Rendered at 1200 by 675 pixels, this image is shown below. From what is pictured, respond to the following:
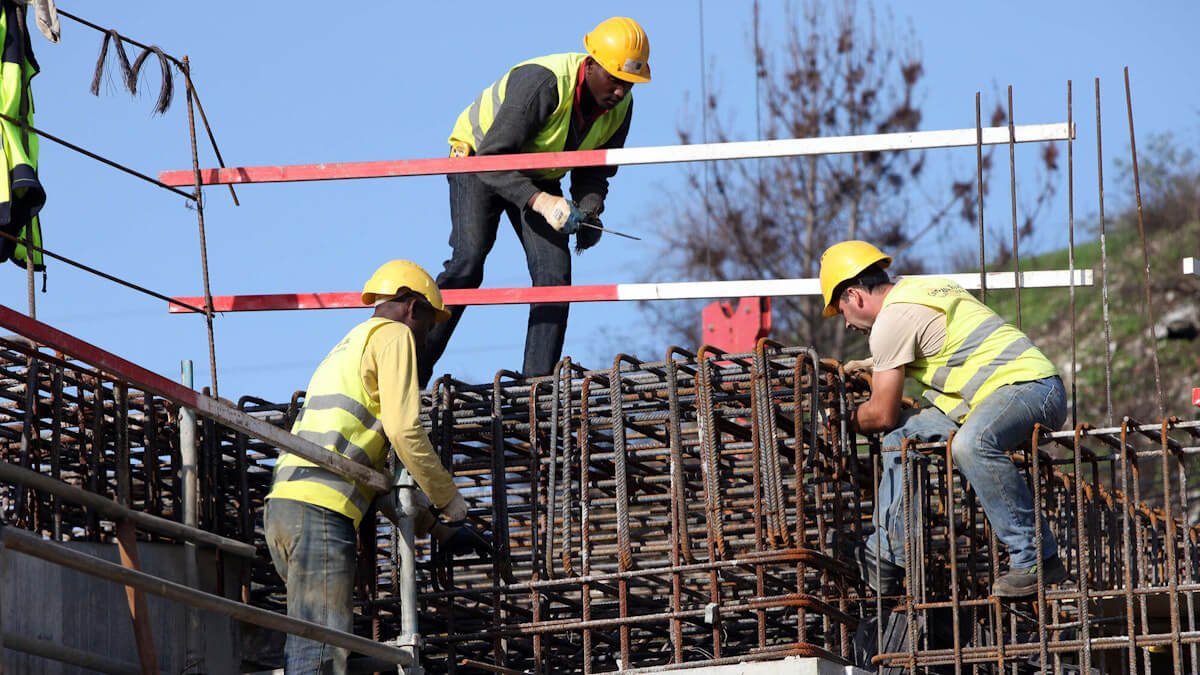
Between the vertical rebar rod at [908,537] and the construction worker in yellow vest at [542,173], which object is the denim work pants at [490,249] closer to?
the construction worker in yellow vest at [542,173]

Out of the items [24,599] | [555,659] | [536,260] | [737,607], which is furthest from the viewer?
[536,260]

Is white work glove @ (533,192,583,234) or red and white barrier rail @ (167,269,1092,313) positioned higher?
white work glove @ (533,192,583,234)

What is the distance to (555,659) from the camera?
10.1 meters

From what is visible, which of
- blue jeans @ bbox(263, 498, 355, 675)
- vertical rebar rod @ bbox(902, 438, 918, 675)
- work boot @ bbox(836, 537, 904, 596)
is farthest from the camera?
work boot @ bbox(836, 537, 904, 596)

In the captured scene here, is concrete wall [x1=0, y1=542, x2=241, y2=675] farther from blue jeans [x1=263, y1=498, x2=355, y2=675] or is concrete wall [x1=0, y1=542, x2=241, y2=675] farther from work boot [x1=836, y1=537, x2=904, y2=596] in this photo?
work boot [x1=836, y1=537, x2=904, y2=596]

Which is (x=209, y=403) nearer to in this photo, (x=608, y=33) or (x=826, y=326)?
(x=608, y=33)

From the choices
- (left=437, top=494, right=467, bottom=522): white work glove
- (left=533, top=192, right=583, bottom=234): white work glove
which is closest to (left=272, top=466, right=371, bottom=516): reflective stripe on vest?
(left=437, top=494, right=467, bottom=522): white work glove

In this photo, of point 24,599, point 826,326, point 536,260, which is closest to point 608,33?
point 536,260

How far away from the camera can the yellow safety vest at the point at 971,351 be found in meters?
8.88

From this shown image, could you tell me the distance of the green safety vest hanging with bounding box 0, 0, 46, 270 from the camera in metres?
9.50

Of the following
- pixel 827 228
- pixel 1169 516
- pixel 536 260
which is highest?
pixel 827 228

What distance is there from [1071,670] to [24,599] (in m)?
5.09

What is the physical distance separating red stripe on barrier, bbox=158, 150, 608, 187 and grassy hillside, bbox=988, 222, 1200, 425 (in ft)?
59.5

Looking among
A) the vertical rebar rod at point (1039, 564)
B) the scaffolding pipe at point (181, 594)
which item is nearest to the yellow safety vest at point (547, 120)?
the vertical rebar rod at point (1039, 564)
